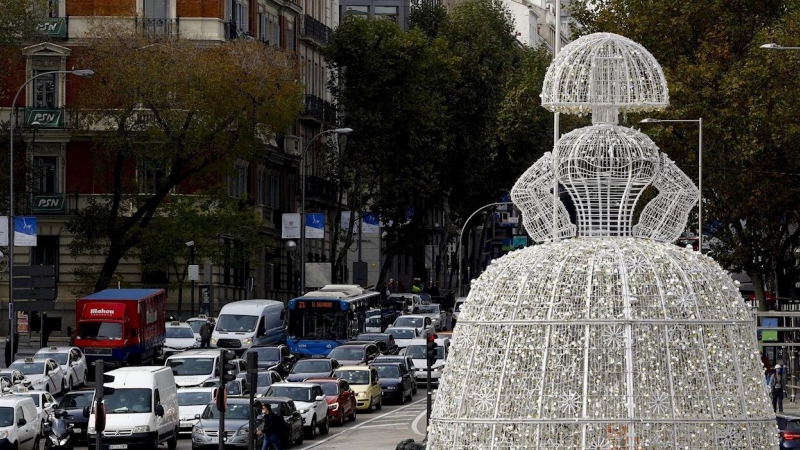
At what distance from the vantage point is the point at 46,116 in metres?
71.4

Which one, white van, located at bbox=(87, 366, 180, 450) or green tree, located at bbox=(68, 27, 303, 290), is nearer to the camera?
white van, located at bbox=(87, 366, 180, 450)

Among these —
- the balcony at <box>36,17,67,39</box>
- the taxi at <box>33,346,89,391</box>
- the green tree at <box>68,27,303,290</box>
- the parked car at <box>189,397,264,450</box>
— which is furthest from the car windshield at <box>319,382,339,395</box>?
the balcony at <box>36,17,67,39</box>

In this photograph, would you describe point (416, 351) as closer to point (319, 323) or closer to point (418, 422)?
point (319, 323)

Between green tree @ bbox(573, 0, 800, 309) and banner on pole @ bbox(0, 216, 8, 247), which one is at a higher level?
green tree @ bbox(573, 0, 800, 309)

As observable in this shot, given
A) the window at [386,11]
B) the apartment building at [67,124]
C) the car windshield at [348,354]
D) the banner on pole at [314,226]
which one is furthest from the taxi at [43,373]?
the window at [386,11]

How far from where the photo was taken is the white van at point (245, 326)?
57719 mm

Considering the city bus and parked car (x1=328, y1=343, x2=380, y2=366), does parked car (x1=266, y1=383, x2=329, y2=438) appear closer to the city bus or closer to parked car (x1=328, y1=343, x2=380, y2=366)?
parked car (x1=328, y1=343, x2=380, y2=366)

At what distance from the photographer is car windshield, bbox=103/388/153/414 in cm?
3762

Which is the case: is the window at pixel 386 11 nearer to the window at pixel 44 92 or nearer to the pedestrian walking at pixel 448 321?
the pedestrian walking at pixel 448 321

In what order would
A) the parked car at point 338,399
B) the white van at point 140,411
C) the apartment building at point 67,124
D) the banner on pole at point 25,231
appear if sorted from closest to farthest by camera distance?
the white van at point 140,411 → the parked car at point 338,399 → the banner on pole at point 25,231 → the apartment building at point 67,124

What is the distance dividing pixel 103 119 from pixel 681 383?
5170cm

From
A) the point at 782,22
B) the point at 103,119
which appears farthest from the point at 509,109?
the point at 782,22

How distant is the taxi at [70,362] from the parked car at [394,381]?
757 cm

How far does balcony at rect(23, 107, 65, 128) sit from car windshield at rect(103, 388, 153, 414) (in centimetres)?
3446
